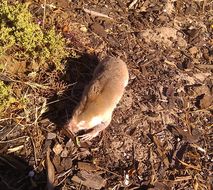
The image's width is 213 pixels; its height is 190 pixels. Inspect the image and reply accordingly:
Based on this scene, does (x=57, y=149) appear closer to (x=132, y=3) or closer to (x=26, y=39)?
(x=26, y=39)

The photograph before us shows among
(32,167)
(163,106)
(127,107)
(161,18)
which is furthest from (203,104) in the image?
(32,167)

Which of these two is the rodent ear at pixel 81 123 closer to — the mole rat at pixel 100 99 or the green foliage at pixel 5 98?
the mole rat at pixel 100 99

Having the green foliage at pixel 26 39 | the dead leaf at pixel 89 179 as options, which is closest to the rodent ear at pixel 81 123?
the dead leaf at pixel 89 179

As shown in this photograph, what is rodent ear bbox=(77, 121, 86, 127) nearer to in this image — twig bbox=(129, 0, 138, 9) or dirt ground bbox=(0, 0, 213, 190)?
dirt ground bbox=(0, 0, 213, 190)

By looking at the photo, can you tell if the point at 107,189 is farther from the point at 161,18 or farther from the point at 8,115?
the point at 161,18

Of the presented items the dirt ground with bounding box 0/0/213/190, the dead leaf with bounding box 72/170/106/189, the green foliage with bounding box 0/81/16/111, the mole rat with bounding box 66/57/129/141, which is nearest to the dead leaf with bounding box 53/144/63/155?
the dirt ground with bounding box 0/0/213/190

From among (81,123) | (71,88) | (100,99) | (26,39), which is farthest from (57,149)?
(26,39)

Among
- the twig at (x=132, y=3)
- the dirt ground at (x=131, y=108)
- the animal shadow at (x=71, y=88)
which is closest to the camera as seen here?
the dirt ground at (x=131, y=108)
